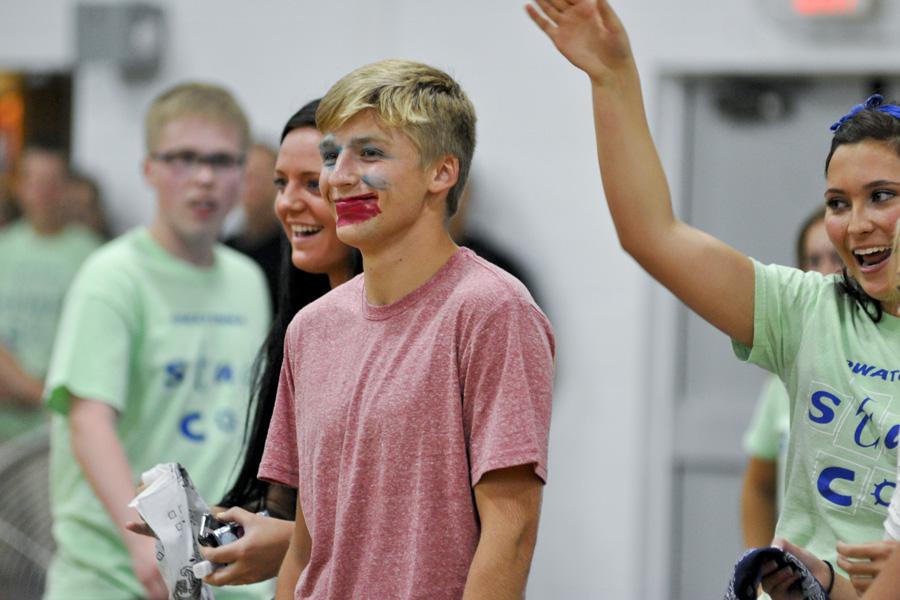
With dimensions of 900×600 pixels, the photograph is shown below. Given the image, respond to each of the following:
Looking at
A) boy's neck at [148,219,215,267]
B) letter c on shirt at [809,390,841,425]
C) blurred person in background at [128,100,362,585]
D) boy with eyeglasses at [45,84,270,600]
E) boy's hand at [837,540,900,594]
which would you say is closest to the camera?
boy's hand at [837,540,900,594]

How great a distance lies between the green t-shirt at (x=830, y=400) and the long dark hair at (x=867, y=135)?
1 cm

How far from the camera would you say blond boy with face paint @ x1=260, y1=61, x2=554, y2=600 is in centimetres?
238

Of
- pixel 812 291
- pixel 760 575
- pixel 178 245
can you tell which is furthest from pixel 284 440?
pixel 178 245

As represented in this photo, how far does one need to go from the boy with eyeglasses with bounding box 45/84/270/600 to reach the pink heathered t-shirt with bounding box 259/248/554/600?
4.50ft

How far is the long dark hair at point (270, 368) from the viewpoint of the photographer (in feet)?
9.96

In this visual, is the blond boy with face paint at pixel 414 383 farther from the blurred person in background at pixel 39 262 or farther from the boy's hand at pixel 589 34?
the blurred person in background at pixel 39 262

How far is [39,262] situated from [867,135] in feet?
18.3

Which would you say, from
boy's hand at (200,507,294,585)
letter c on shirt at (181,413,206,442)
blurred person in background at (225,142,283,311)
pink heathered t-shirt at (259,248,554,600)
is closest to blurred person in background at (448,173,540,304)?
blurred person in background at (225,142,283,311)

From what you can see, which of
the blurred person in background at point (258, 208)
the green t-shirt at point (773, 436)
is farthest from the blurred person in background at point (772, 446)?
the blurred person in background at point (258, 208)

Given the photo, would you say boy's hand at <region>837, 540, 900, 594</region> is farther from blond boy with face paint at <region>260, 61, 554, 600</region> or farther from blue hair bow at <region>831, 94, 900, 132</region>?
blue hair bow at <region>831, 94, 900, 132</region>

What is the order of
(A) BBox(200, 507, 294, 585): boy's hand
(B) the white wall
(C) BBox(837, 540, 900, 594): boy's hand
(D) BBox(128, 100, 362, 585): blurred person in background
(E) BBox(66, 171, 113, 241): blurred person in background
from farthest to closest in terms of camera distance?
(E) BBox(66, 171, 113, 241): blurred person in background < (B) the white wall < (D) BBox(128, 100, 362, 585): blurred person in background < (A) BBox(200, 507, 294, 585): boy's hand < (C) BBox(837, 540, 900, 594): boy's hand

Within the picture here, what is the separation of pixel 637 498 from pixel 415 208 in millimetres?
4249

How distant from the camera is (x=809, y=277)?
9.03 feet

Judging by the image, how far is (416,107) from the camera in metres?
2.51
